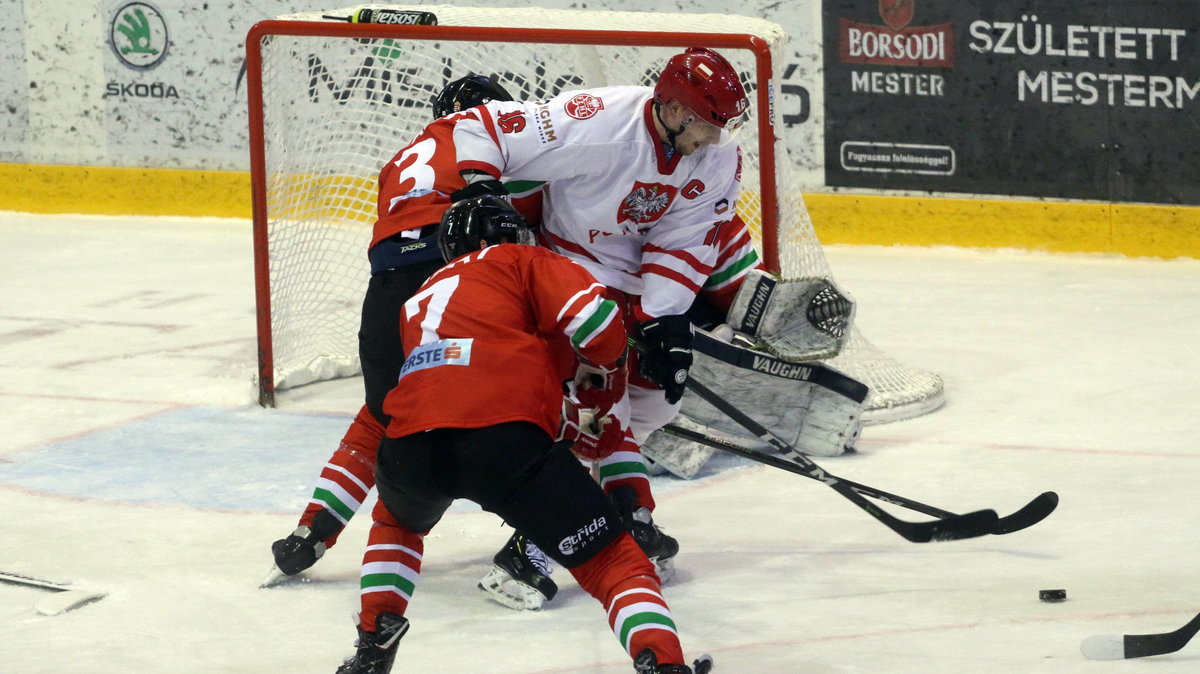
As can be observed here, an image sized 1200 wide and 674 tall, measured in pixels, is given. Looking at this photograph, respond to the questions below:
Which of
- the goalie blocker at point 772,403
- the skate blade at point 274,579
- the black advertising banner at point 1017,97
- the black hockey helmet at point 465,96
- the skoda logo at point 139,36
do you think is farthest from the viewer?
→ the skoda logo at point 139,36

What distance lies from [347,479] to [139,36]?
5159 millimetres

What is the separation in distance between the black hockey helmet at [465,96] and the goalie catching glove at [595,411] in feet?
2.79

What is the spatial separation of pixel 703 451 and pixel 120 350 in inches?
92.8

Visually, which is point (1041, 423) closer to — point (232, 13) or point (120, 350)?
point (120, 350)

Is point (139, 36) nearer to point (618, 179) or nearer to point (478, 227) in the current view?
point (618, 179)

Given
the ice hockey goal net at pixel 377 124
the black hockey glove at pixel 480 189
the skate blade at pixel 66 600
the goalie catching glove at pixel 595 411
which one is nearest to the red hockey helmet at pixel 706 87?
the black hockey glove at pixel 480 189

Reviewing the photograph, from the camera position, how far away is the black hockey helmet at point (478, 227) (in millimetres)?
2762

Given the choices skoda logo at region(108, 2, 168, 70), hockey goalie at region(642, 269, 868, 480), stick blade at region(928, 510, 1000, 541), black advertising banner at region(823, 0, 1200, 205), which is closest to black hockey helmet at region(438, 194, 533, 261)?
hockey goalie at region(642, 269, 868, 480)

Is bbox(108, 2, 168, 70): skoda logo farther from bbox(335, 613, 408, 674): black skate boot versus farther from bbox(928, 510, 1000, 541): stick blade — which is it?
bbox(335, 613, 408, 674): black skate boot

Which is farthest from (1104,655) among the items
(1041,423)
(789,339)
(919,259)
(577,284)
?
(919,259)

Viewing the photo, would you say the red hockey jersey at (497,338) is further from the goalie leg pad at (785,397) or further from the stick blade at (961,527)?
the goalie leg pad at (785,397)

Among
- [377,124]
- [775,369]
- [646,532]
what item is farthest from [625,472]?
[377,124]

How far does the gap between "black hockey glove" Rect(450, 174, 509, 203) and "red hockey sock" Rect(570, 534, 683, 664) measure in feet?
2.96

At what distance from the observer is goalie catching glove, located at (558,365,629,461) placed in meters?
2.84
